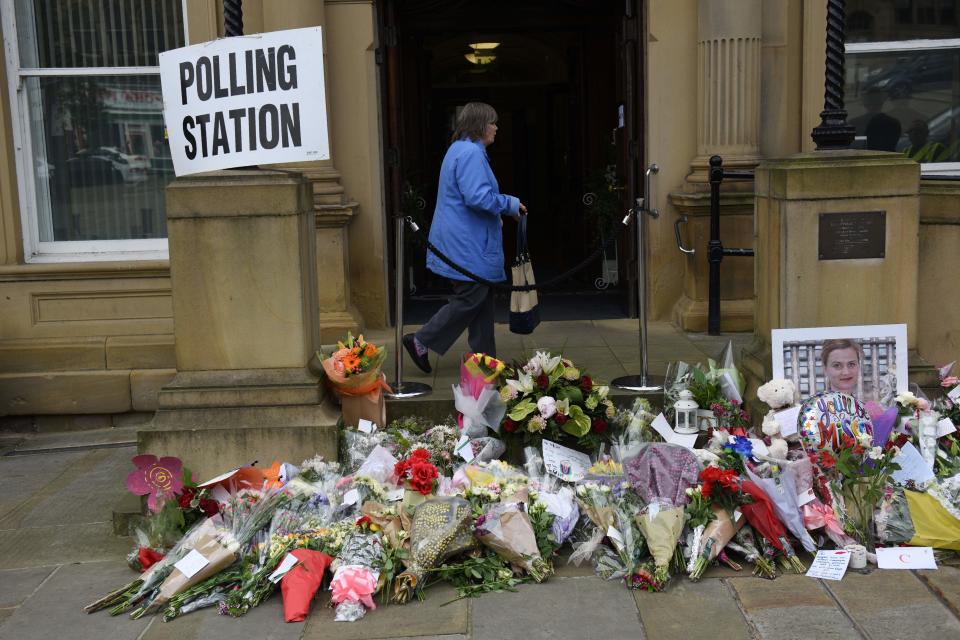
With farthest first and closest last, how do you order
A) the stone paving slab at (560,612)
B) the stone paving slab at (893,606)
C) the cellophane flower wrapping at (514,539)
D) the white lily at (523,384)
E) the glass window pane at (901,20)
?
the glass window pane at (901,20), the white lily at (523,384), the cellophane flower wrapping at (514,539), the stone paving slab at (560,612), the stone paving slab at (893,606)

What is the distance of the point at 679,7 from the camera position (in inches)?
312

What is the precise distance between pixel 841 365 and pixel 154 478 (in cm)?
343

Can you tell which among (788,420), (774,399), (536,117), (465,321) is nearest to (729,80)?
(465,321)

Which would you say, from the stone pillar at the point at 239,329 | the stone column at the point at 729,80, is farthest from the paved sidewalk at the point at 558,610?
the stone column at the point at 729,80

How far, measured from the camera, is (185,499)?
5.10 metres

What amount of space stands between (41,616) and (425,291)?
5885 mm

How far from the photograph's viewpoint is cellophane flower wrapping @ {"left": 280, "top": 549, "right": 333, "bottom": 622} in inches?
174

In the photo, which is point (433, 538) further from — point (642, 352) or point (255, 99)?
point (255, 99)

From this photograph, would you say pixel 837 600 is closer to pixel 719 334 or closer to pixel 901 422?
pixel 901 422

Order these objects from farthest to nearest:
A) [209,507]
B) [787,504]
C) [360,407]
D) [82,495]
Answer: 1. [82,495]
2. [360,407]
3. [209,507]
4. [787,504]

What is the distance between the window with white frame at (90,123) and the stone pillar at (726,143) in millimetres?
3810

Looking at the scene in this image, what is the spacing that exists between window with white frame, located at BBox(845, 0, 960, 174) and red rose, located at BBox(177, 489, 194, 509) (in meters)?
5.54

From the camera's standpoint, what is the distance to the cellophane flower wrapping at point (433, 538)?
4.54 metres

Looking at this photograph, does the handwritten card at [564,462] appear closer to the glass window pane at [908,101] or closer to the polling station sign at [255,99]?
the polling station sign at [255,99]
